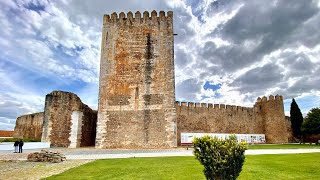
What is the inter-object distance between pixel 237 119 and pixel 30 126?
23160mm

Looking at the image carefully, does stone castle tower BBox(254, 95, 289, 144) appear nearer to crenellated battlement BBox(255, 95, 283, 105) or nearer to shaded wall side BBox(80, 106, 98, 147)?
crenellated battlement BBox(255, 95, 283, 105)

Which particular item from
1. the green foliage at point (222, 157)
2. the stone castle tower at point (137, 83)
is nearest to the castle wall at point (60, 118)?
the stone castle tower at point (137, 83)

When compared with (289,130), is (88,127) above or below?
above

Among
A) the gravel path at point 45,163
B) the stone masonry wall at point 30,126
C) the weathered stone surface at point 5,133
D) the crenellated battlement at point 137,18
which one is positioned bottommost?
the gravel path at point 45,163

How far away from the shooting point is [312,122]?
26.7 metres

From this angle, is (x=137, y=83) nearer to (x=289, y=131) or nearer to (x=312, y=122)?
(x=312, y=122)

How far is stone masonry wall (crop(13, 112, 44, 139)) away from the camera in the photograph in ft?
86.4

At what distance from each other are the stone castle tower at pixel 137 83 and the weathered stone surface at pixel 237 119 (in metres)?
6.17

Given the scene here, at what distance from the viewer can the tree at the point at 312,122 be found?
26500mm

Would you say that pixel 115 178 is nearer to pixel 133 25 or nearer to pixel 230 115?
pixel 133 25

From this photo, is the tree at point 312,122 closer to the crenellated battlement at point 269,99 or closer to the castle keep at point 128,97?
the crenellated battlement at point 269,99

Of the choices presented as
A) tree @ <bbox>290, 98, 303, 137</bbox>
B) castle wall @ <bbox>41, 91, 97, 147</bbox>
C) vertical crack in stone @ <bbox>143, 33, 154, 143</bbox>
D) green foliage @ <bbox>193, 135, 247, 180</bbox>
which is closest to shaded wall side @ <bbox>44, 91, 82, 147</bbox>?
castle wall @ <bbox>41, 91, 97, 147</bbox>

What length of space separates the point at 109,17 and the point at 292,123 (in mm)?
26650

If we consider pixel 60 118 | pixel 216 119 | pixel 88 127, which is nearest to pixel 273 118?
pixel 216 119
